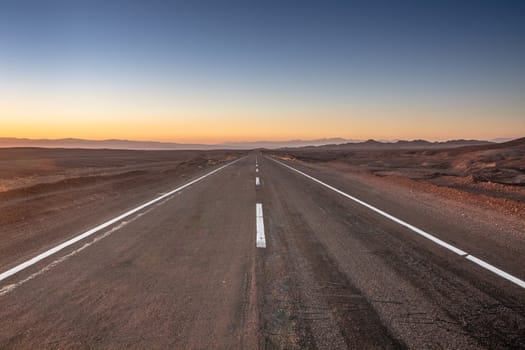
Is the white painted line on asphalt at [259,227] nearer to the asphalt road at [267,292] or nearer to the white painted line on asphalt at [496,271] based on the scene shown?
the asphalt road at [267,292]

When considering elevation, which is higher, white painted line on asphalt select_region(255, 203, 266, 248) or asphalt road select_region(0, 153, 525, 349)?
asphalt road select_region(0, 153, 525, 349)

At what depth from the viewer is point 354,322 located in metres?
2.86

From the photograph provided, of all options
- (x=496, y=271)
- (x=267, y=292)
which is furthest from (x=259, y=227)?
(x=496, y=271)

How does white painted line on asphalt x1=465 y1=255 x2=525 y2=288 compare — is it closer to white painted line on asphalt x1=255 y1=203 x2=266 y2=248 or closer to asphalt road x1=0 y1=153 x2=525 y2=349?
asphalt road x1=0 y1=153 x2=525 y2=349

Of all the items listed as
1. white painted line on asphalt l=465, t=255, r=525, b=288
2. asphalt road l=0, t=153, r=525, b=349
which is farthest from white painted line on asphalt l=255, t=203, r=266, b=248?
white painted line on asphalt l=465, t=255, r=525, b=288

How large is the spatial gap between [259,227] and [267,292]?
305cm

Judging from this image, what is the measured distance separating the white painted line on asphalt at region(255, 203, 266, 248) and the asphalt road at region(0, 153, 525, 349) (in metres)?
0.14

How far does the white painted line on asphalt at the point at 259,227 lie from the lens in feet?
17.7

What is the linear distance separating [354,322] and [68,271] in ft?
12.0

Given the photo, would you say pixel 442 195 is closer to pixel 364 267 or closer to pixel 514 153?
pixel 364 267

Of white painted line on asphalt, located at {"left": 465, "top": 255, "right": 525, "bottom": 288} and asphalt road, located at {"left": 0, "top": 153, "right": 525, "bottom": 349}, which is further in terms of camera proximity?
white painted line on asphalt, located at {"left": 465, "top": 255, "right": 525, "bottom": 288}

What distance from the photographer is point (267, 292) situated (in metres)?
3.49

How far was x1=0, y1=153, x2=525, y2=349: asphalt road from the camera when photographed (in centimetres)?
266

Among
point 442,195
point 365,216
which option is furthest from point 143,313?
point 442,195
